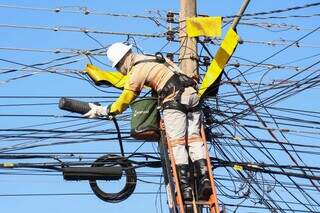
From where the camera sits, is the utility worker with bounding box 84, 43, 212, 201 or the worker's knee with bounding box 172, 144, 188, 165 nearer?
the worker's knee with bounding box 172, 144, 188, 165

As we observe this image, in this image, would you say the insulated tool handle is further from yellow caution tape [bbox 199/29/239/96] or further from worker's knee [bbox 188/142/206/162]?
yellow caution tape [bbox 199/29/239/96]

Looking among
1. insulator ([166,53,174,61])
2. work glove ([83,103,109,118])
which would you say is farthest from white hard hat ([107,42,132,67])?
insulator ([166,53,174,61])

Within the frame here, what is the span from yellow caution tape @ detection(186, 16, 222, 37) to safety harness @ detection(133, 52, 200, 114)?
111 cm

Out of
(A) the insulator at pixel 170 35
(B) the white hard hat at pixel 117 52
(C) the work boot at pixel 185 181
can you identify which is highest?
(A) the insulator at pixel 170 35

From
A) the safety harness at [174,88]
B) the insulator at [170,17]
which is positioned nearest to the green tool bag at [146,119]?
the safety harness at [174,88]

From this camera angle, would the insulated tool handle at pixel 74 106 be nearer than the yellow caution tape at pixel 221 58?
Yes

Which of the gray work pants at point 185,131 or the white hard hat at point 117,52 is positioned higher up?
the white hard hat at point 117,52

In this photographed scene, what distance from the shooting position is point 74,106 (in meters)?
10.0

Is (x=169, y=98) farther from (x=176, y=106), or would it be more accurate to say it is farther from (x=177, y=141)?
(x=177, y=141)

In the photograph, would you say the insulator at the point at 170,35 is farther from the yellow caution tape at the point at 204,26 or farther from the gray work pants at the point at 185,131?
the gray work pants at the point at 185,131

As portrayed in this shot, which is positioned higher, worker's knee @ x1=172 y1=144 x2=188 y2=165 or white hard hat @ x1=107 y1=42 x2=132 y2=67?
white hard hat @ x1=107 y1=42 x2=132 y2=67

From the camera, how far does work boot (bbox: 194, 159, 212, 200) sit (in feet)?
29.9

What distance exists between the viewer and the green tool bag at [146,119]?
1019 centimetres

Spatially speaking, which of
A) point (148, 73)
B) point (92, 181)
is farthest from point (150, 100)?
point (92, 181)
